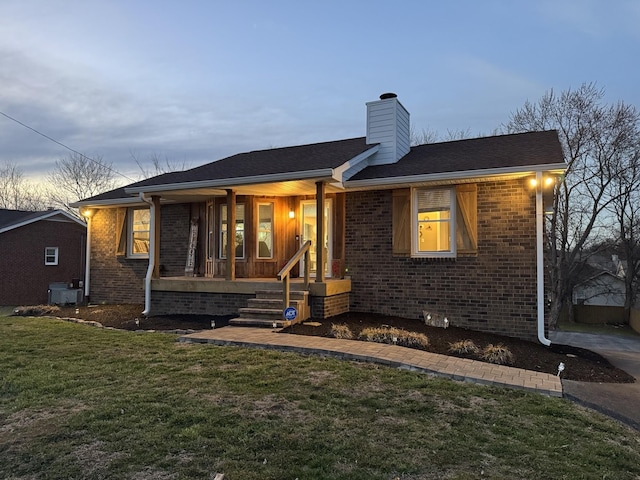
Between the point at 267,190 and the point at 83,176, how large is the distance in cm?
2831

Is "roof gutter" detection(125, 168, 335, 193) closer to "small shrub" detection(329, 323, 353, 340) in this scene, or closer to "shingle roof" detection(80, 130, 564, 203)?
"shingle roof" detection(80, 130, 564, 203)

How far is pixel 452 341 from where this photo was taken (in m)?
7.47

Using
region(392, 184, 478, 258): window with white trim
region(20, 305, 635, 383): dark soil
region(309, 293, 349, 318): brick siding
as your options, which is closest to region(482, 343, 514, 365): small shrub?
region(20, 305, 635, 383): dark soil

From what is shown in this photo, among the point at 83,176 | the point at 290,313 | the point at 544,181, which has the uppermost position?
the point at 83,176

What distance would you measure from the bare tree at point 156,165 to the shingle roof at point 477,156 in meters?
26.1

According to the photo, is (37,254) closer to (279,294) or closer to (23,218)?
(23,218)

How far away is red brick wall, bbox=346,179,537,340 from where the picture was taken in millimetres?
8492

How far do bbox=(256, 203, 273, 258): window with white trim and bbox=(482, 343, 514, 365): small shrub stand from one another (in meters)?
6.00

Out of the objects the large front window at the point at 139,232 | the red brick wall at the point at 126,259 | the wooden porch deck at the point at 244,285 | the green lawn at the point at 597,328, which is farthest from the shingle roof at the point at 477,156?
the green lawn at the point at 597,328

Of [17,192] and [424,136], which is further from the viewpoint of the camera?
[17,192]

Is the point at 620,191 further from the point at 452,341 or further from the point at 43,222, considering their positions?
the point at 43,222

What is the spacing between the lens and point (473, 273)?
8.88 metres

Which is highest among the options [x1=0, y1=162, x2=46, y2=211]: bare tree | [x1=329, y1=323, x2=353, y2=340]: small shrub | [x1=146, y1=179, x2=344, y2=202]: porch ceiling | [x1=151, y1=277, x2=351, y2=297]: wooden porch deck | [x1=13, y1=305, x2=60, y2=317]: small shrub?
[x1=0, y1=162, x2=46, y2=211]: bare tree

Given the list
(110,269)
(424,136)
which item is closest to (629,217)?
(424,136)
